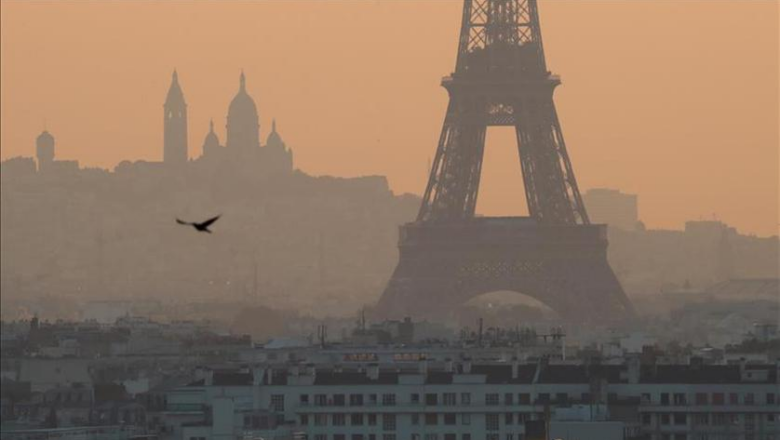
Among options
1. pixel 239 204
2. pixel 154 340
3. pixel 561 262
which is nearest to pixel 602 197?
pixel 239 204

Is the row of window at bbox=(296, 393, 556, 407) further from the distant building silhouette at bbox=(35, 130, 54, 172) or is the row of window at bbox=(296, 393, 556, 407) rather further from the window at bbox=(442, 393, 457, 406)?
the distant building silhouette at bbox=(35, 130, 54, 172)

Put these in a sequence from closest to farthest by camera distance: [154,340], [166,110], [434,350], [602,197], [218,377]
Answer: [218,377], [434,350], [154,340], [602,197], [166,110]

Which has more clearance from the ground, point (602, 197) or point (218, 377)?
point (602, 197)

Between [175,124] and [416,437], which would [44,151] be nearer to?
[175,124]

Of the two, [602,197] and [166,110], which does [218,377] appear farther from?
[166,110]

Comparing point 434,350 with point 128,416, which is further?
point 434,350

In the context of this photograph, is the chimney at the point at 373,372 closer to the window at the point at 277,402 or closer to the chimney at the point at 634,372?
the window at the point at 277,402

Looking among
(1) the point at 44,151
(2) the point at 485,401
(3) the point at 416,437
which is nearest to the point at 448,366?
(2) the point at 485,401

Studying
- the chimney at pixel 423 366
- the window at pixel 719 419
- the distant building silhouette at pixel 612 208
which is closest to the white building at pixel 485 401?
the window at pixel 719 419

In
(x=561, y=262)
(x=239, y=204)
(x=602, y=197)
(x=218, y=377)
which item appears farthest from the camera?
(x=602, y=197)
